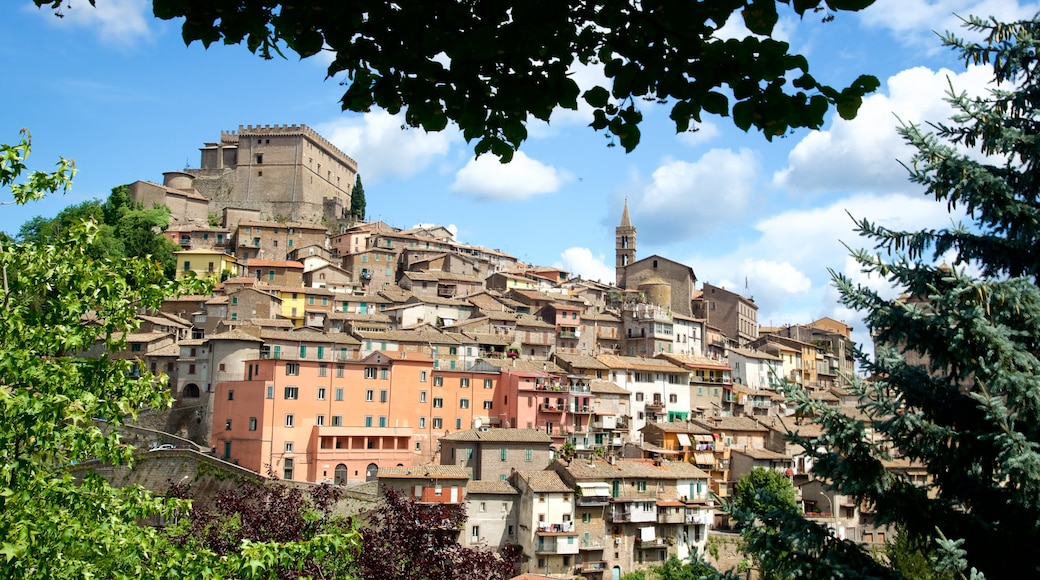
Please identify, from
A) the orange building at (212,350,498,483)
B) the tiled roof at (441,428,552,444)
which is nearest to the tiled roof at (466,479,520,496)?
the tiled roof at (441,428,552,444)

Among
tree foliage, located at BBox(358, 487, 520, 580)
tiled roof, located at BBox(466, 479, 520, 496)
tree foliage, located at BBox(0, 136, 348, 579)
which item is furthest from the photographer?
tiled roof, located at BBox(466, 479, 520, 496)

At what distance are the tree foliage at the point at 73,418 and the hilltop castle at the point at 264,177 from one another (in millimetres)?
77739

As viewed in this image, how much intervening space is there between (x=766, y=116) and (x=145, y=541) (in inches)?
278

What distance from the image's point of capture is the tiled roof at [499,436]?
46.8 meters

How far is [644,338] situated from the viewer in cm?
7050

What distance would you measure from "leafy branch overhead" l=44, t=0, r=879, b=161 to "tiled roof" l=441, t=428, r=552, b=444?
4289 cm

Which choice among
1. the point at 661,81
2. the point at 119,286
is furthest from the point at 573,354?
the point at 661,81

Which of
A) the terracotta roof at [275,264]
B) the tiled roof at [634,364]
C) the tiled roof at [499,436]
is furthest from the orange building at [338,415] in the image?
the terracotta roof at [275,264]

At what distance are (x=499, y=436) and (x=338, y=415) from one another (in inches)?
345

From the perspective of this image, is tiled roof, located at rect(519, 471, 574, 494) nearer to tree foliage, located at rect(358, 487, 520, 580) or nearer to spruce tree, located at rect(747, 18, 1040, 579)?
tree foliage, located at rect(358, 487, 520, 580)

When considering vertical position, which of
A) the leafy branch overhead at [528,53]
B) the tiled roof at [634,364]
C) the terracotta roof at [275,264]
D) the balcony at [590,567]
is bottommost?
the balcony at [590,567]

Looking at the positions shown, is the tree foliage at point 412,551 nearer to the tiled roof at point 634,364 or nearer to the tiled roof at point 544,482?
the tiled roof at point 544,482

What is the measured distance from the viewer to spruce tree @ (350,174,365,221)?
97688mm

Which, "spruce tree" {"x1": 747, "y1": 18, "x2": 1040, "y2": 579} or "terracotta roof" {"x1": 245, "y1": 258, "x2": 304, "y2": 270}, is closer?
"spruce tree" {"x1": 747, "y1": 18, "x2": 1040, "y2": 579}
